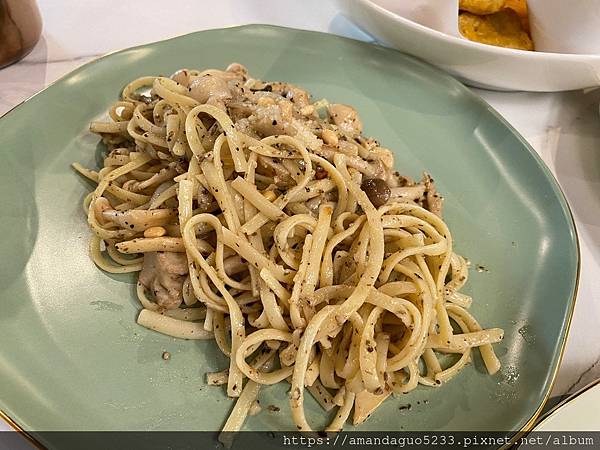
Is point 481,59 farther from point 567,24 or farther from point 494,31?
point 567,24

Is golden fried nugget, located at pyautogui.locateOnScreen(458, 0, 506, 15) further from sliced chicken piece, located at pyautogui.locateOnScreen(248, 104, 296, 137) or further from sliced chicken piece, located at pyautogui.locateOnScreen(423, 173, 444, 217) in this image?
sliced chicken piece, located at pyautogui.locateOnScreen(248, 104, 296, 137)

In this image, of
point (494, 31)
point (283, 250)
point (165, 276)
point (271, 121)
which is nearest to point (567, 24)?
point (494, 31)

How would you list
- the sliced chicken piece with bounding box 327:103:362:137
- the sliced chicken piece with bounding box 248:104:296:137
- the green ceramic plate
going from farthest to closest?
the sliced chicken piece with bounding box 327:103:362:137
the sliced chicken piece with bounding box 248:104:296:137
the green ceramic plate

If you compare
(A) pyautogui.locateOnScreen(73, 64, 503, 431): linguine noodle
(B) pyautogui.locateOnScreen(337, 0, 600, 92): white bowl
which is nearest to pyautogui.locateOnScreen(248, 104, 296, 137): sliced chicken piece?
(A) pyautogui.locateOnScreen(73, 64, 503, 431): linguine noodle

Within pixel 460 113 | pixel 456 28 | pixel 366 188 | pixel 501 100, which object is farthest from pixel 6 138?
pixel 501 100

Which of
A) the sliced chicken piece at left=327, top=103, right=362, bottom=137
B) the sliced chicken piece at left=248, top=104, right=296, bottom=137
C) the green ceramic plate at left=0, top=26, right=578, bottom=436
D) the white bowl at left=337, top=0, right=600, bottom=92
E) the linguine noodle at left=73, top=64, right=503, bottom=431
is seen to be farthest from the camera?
the white bowl at left=337, top=0, right=600, bottom=92

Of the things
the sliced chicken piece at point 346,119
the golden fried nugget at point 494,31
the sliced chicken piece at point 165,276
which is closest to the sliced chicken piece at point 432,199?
the sliced chicken piece at point 346,119

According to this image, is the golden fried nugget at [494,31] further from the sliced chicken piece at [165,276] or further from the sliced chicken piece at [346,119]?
the sliced chicken piece at [165,276]
